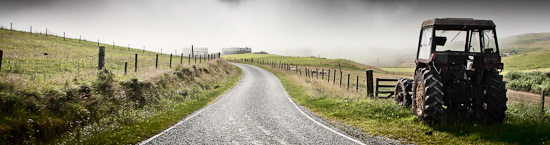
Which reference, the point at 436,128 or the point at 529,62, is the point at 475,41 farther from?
the point at 529,62

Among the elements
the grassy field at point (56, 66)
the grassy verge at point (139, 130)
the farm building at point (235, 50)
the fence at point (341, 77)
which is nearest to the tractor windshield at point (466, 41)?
the fence at point (341, 77)

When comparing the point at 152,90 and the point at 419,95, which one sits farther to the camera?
the point at 152,90

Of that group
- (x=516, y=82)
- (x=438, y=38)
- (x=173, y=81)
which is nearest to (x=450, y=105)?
(x=438, y=38)

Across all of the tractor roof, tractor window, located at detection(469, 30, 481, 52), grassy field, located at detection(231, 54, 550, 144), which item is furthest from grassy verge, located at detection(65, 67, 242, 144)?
tractor window, located at detection(469, 30, 481, 52)

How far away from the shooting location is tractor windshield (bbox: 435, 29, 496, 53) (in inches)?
334

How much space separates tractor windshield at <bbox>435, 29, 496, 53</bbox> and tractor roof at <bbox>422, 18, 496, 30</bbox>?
0.19 metres

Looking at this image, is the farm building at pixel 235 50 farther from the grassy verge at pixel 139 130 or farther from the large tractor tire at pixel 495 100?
the large tractor tire at pixel 495 100

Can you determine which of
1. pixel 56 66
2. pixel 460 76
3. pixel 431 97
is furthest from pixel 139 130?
pixel 56 66

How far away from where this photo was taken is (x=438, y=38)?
8570 mm

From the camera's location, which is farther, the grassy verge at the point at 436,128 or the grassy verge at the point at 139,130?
the grassy verge at the point at 139,130

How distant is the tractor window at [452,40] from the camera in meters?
8.65

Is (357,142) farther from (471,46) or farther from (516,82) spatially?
(516,82)

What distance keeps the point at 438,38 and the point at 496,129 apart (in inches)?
121

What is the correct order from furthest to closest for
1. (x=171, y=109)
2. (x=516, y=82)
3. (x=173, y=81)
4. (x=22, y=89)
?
(x=516, y=82) → (x=173, y=81) → (x=171, y=109) → (x=22, y=89)
